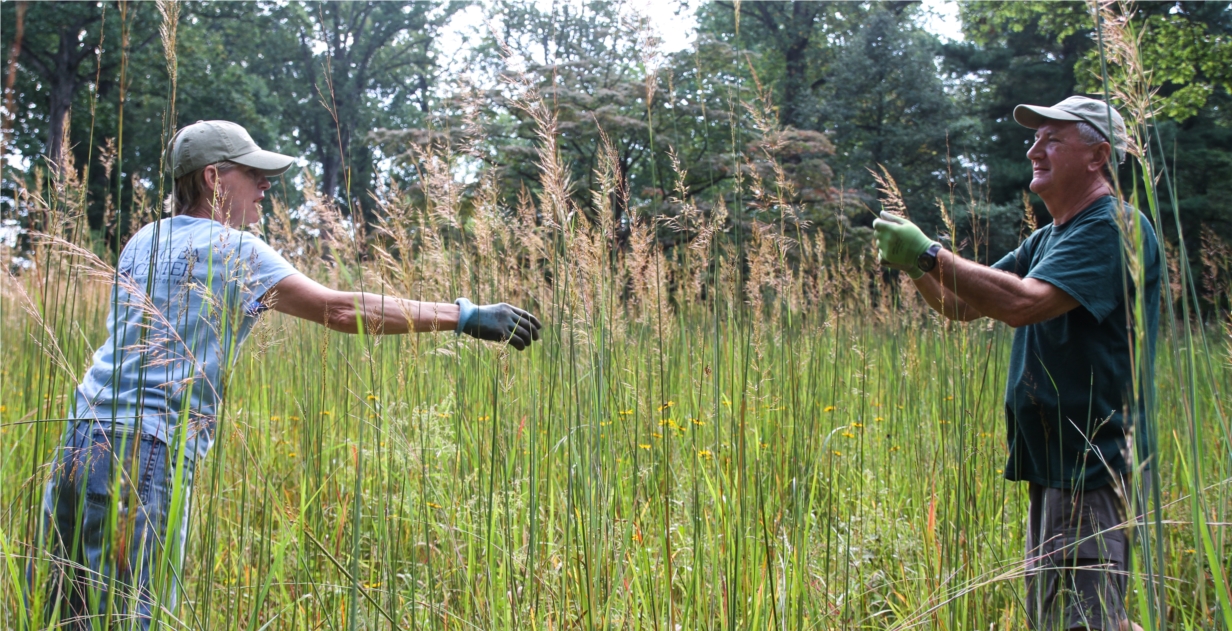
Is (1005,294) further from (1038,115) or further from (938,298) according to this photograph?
(1038,115)

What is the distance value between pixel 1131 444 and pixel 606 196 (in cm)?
111

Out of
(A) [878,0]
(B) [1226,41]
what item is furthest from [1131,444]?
(A) [878,0]

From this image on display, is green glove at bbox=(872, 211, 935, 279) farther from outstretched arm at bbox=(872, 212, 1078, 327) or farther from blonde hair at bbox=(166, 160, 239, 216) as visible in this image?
Result: blonde hair at bbox=(166, 160, 239, 216)

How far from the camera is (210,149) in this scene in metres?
2.00

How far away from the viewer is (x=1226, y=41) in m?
11.5

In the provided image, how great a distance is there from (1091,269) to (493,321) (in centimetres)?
149

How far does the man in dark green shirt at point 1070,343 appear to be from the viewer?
1.88 m

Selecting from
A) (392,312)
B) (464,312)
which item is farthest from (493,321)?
(392,312)

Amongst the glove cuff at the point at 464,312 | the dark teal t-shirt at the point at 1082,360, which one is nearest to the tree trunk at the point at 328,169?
the glove cuff at the point at 464,312

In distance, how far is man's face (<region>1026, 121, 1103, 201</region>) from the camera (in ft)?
6.71

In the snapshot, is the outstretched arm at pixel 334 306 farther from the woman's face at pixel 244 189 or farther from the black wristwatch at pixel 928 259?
the black wristwatch at pixel 928 259

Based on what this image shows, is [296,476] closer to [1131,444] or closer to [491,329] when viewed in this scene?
[491,329]

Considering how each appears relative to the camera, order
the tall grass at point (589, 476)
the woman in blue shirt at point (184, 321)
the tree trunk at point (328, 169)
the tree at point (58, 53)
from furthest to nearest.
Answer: the tree trunk at point (328, 169) → the tree at point (58, 53) → the woman in blue shirt at point (184, 321) → the tall grass at point (589, 476)

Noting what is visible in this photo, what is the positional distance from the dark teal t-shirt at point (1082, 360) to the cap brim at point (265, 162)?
2.04 metres
